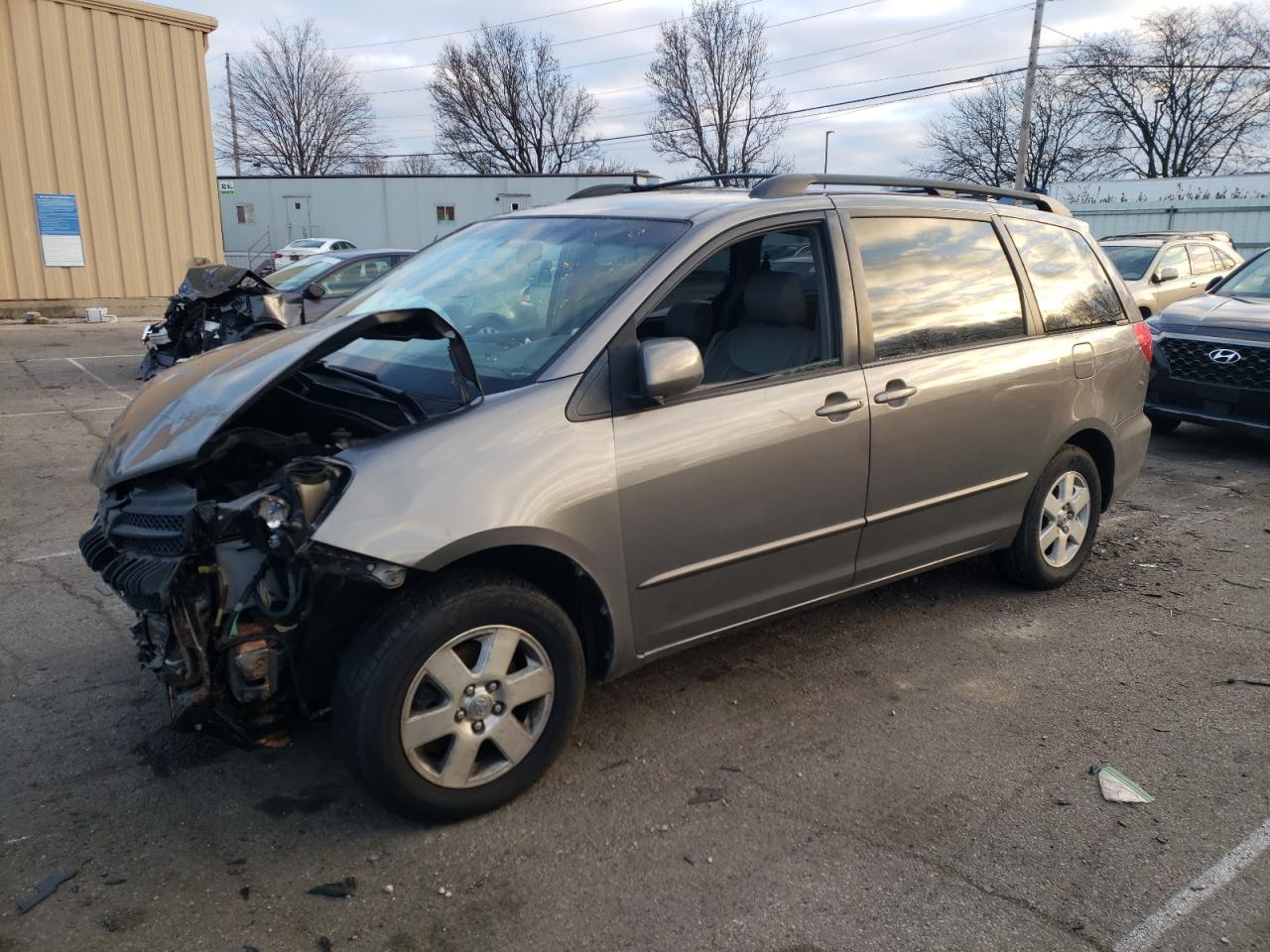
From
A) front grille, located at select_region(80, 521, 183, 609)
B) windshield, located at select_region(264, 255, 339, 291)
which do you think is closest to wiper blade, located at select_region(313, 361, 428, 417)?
front grille, located at select_region(80, 521, 183, 609)

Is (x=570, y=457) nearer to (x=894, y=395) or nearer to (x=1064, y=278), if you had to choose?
(x=894, y=395)

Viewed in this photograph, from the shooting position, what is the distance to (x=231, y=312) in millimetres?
8758

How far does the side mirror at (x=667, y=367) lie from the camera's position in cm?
304

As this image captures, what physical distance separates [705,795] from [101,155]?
65.6 ft

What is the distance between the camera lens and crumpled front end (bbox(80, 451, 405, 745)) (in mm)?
2631

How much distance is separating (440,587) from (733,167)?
51.5 metres

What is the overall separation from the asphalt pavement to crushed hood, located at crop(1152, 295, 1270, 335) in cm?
390

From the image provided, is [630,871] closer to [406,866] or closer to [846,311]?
[406,866]

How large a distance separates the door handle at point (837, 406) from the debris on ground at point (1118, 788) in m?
1.51

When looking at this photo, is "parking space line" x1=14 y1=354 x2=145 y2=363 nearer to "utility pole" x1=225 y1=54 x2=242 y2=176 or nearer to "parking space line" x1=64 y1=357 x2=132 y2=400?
"parking space line" x1=64 y1=357 x2=132 y2=400

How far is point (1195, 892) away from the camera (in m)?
2.67

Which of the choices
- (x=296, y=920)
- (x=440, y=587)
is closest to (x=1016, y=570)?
(x=440, y=587)

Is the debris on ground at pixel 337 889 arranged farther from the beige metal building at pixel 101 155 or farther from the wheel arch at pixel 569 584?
the beige metal building at pixel 101 155

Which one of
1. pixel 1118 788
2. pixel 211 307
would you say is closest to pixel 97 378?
pixel 211 307
